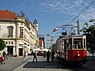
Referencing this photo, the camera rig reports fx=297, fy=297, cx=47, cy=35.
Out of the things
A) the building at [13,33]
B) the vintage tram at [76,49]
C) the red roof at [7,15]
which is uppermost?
the red roof at [7,15]

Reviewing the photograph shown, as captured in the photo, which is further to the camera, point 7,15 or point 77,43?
point 7,15

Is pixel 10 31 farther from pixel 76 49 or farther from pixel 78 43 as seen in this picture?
pixel 76 49

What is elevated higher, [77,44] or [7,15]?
[7,15]

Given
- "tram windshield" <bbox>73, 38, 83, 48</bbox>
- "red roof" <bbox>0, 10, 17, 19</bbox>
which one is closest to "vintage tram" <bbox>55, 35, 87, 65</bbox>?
"tram windshield" <bbox>73, 38, 83, 48</bbox>

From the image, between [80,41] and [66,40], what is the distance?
2253 millimetres

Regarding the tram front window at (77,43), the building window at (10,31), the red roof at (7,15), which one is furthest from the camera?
the red roof at (7,15)

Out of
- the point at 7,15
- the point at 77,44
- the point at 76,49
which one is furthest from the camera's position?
the point at 7,15

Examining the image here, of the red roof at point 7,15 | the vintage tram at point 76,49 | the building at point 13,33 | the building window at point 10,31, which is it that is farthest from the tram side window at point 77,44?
the red roof at point 7,15

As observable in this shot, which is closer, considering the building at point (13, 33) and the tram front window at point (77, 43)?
the tram front window at point (77, 43)

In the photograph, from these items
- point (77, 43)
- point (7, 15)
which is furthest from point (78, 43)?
point (7, 15)

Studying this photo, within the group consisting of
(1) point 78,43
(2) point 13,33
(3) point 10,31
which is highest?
(3) point 10,31

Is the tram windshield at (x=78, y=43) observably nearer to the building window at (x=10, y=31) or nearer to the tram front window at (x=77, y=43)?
the tram front window at (x=77, y=43)

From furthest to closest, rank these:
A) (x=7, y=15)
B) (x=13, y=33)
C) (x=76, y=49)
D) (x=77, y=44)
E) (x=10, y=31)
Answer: (x=7, y=15)
(x=10, y=31)
(x=13, y=33)
(x=77, y=44)
(x=76, y=49)

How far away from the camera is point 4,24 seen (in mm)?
86188
